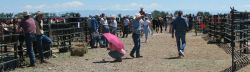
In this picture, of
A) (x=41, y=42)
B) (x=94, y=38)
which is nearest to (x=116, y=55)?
(x=41, y=42)

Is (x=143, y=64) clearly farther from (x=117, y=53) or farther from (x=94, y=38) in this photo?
(x=94, y=38)

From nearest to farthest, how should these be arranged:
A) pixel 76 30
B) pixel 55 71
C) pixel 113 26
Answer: pixel 55 71, pixel 76 30, pixel 113 26

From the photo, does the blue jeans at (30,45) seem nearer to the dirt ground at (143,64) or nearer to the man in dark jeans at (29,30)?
the man in dark jeans at (29,30)

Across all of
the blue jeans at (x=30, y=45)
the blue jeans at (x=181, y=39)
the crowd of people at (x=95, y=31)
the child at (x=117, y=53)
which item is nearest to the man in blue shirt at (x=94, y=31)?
the crowd of people at (x=95, y=31)

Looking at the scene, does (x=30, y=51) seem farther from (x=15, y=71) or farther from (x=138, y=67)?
(x=138, y=67)

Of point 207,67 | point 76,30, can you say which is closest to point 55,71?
point 207,67

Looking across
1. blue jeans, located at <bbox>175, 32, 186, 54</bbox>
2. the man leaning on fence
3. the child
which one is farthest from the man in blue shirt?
the child

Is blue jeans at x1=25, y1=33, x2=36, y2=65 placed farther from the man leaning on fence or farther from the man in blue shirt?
the man in blue shirt

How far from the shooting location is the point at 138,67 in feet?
50.4

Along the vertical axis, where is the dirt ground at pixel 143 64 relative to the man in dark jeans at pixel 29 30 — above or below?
below

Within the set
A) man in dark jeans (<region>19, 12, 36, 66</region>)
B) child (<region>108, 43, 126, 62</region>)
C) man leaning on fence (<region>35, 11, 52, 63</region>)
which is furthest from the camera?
child (<region>108, 43, 126, 62</region>)

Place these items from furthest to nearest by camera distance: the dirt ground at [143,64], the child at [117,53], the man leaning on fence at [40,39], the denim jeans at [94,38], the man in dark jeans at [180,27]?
the denim jeans at [94,38] → the man in dark jeans at [180,27] → the child at [117,53] → the man leaning on fence at [40,39] → the dirt ground at [143,64]

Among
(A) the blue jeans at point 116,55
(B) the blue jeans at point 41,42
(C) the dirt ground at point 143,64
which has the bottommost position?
(C) the dirt ground at point 143,64

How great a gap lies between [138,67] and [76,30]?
30.1ft
